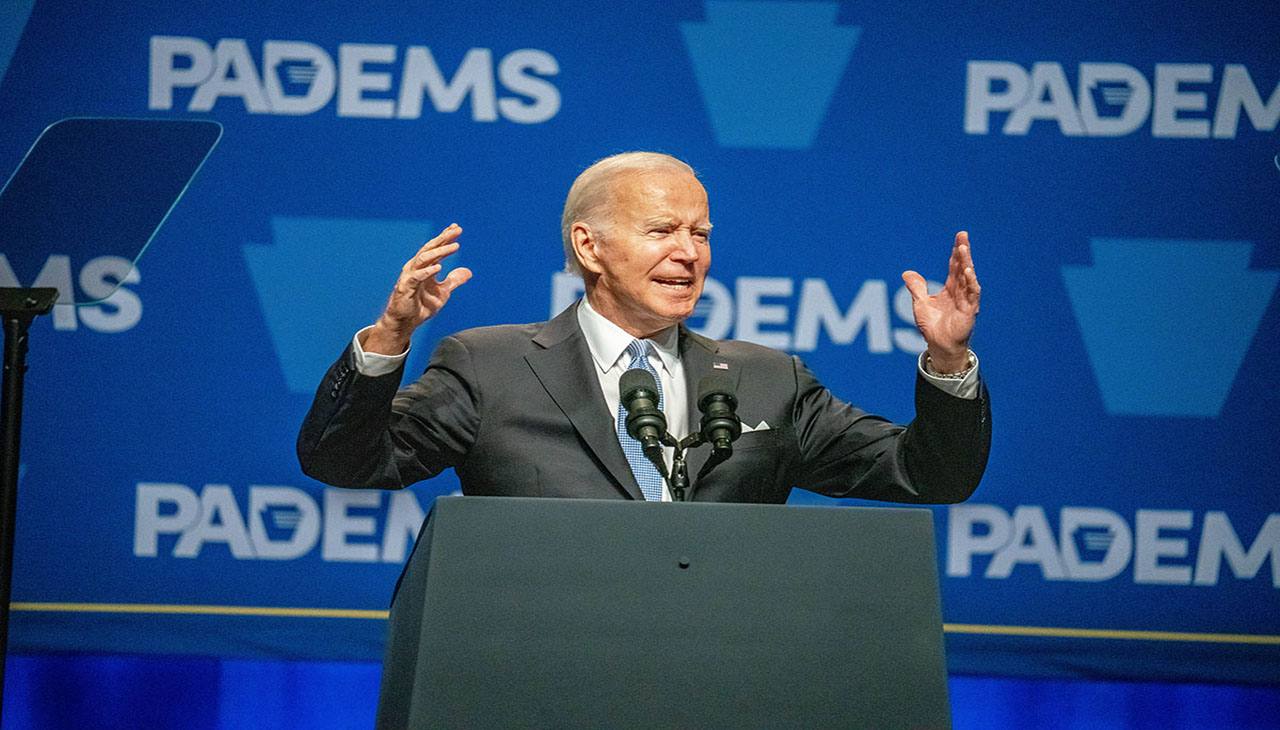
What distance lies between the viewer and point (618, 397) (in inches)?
79.5

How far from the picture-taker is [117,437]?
125 inches

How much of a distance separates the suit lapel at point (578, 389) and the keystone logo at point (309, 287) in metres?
1.14

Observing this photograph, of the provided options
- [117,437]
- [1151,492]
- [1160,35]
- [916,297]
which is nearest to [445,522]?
[916,297]

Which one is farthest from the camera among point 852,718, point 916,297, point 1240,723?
point 1240,723

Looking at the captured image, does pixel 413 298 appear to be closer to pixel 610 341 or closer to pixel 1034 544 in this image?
pixel 610 341

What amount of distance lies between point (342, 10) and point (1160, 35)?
203 centimetres

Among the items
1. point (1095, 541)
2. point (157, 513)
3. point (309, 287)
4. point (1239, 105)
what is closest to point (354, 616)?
point (157, 513)

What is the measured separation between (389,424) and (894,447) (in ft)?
2.59

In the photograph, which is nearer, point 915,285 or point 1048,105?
point 915,285

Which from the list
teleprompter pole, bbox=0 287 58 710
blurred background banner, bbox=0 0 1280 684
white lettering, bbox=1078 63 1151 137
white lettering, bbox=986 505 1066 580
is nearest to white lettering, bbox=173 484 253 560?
blurred background banner, bbox=0 0 1280 684

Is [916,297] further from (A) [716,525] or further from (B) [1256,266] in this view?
(B) [1256,266]

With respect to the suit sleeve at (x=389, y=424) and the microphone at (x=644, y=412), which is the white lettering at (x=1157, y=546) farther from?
the microphone at (x=644, y=412)

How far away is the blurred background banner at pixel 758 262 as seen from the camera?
3154 millimetres

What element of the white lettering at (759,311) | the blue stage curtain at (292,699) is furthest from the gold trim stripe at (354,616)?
the white lettering at (759,311)
